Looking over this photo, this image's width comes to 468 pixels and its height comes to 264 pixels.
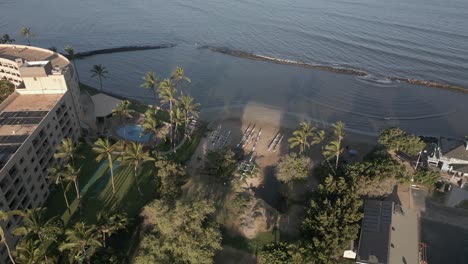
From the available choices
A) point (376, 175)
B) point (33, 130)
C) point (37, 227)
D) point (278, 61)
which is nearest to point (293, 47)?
point (278, 61)

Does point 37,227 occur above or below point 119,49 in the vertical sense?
below

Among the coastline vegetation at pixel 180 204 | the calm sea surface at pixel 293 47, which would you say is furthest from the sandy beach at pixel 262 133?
the calm sea surface at pixel 293 47

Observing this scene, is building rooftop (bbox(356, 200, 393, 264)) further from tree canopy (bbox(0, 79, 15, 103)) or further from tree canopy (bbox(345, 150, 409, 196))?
tree canopy (bbox(0, 79, 15, 103))

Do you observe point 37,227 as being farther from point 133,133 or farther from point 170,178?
point 133,133

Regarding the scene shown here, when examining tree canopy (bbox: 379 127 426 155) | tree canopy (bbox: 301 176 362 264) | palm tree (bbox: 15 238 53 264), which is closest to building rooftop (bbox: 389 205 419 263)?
tree canopy (bbox: 301 176 362 264)

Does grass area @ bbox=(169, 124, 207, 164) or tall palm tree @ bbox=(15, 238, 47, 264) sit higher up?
tall palm tree @ bbox=(15, 238, 47, 264)

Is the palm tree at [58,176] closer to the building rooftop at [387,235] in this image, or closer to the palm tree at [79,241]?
the palm tree at [79,241]
